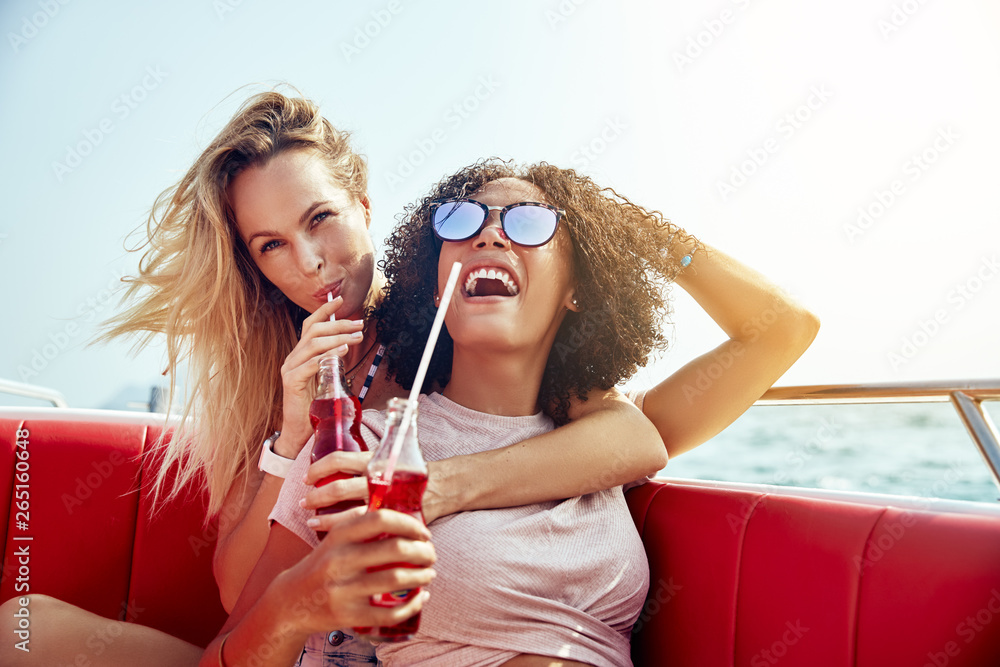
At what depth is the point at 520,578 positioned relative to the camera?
1.35 m

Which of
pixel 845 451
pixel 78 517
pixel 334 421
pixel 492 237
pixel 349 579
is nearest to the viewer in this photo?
pixel 349 579

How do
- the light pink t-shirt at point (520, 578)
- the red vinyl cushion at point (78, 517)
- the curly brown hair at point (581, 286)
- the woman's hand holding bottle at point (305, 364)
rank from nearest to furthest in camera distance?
the light pink t-shirt at point (520, 578) → the woman's hand holding bottle at point (305, 364) → the curly brown hair at point (581, 286) → the red vinyl cushion at point (78, 517)

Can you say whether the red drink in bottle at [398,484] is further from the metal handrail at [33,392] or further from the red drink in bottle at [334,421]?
the metal handrail at [33,392]

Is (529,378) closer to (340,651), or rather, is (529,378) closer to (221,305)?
(340,651)

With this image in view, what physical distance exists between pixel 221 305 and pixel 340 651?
41.0 inches

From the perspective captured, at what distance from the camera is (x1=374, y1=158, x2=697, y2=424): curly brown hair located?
1.76 meters

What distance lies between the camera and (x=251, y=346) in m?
2.09

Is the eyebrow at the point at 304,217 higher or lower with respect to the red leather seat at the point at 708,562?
higher

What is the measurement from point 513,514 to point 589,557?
0.60 feet

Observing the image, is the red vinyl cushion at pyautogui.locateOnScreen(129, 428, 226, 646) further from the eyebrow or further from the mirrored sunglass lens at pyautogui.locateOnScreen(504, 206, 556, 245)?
the mirrored sunglass lens at pyautogui.locateOnScreen(504, 206, 556, 245)

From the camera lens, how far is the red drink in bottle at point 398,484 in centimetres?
90

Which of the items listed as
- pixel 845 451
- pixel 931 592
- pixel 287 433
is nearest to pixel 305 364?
pixel 287 433

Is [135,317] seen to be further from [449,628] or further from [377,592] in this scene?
[377,592]

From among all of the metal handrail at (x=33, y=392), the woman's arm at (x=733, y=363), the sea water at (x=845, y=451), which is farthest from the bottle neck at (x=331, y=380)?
the sea water at (x=845, y=451)
